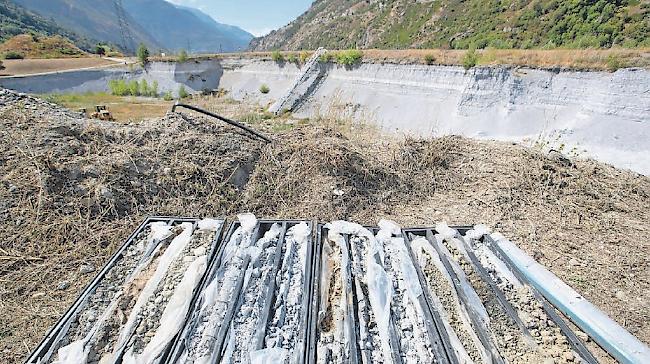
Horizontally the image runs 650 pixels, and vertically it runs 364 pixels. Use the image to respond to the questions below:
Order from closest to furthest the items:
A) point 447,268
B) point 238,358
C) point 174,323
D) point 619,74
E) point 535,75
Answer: point 238,358, point 174,323, point 447,268, point 619,74, point 535,75

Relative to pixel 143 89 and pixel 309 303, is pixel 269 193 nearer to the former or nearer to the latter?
pixel 309 303

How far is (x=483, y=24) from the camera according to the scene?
101 ft

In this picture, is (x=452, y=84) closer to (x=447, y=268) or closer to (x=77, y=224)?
(x=447, y=268)

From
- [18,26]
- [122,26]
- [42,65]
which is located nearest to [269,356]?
[42,65]

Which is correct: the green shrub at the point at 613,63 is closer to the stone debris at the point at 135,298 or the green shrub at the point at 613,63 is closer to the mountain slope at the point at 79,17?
the stone debris at the point at 135,298

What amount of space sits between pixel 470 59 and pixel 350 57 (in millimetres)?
6521

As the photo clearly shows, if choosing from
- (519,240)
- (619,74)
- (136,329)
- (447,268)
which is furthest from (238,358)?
(619,74)

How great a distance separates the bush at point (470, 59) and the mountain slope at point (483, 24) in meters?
4.15

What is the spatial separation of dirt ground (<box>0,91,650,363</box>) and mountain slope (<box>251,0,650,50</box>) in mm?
10646

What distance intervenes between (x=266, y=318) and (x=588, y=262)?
394cm

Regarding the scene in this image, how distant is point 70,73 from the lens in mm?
24688

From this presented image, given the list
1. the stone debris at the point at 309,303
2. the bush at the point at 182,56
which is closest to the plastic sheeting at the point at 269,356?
the stone debris at the point at 309,303

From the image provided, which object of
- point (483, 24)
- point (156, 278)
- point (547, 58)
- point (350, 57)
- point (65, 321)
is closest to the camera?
point (65, 321)

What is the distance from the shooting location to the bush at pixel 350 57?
16.2 m
